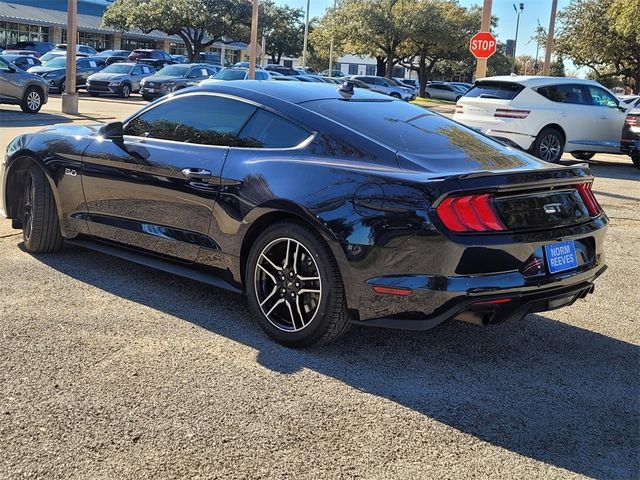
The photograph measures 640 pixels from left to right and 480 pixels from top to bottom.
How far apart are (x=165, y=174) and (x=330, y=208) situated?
1403 millimetres

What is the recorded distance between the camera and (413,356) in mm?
4188

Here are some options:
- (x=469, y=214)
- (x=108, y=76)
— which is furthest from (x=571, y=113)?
(x=108, y=76)

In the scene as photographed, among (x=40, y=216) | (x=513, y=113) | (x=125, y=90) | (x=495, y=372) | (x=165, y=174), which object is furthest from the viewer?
(x=125, y=90)

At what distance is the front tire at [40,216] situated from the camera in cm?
557

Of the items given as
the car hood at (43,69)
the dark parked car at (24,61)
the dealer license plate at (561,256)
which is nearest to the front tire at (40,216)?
the dealer license plate at (561,256)

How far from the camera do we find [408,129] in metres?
4.53

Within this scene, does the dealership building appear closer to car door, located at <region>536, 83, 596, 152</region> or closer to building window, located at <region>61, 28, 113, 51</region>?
building window, located at <region>61, 28, 113, 51</region>

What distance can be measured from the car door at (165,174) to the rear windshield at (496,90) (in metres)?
9.59

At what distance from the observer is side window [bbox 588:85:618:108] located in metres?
14.2

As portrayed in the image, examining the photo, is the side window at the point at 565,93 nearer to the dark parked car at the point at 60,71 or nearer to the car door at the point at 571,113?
the car door at the point at 571,113

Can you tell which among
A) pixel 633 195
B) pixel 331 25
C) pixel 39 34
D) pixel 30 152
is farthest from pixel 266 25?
pixel 30 152

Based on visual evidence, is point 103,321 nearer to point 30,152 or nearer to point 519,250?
point 30,152

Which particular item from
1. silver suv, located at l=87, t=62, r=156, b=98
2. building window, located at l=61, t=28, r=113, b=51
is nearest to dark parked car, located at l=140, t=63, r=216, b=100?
silver suv, located at l=87, t=62, r=156, b=98

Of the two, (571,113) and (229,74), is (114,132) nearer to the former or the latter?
(571,113)
